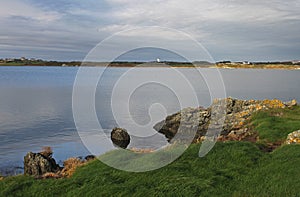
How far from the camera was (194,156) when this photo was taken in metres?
12.6

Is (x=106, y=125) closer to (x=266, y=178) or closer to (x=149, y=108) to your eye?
(x=149, y=108)

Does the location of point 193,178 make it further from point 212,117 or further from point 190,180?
point 212,117

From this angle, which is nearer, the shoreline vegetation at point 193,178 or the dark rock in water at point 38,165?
the shoreline vegetation at point 193,178

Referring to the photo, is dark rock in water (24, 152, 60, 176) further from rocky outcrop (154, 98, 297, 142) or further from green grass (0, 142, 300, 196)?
rocky outcrop (154, 98, 297, 142)

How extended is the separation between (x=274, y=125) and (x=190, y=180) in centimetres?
1224

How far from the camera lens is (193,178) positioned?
10.3 meters

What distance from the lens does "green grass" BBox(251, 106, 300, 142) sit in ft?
60.5

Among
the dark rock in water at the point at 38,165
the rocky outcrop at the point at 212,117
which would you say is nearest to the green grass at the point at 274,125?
the rocky outcrop at the point at 212,117

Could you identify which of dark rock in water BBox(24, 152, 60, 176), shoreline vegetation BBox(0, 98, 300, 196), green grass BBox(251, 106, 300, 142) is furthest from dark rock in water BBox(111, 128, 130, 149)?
shoreline vegetation BBox(0, 98, 300, 196)

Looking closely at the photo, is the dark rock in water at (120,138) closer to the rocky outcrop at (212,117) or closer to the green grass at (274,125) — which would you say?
the rocky outcrop at (212,117)

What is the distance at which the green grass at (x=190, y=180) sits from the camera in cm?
954

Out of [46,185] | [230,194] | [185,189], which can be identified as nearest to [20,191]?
[46,185]

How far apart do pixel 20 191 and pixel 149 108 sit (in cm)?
3989

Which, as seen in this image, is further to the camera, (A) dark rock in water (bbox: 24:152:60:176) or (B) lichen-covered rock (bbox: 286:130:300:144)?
(A) dark rock in water (bbox: 24:152:60:176)
